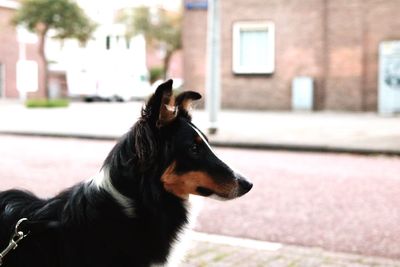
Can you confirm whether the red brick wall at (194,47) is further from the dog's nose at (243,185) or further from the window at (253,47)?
the dog's nose at (243,185)

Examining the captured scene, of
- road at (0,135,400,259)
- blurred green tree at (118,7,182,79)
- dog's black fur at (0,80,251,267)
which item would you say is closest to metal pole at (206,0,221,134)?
road at (0,135,400,259)

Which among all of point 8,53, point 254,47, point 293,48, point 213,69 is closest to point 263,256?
point 213,69

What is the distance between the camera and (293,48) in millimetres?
26625

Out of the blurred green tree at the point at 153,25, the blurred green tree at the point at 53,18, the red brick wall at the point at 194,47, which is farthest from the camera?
the blurred green tree at the point at 153,25

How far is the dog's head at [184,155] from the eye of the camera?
2.50 metres

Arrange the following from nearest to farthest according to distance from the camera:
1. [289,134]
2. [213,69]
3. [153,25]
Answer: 1. [213,69]
2. [289,134]
3. [153,25]

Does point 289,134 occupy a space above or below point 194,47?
below

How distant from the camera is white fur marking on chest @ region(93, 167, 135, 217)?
96.5 inches

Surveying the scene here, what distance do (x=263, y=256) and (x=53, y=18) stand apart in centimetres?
2945

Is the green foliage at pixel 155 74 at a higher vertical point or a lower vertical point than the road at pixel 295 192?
higher

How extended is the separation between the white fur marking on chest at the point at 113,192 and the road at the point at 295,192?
3.17m

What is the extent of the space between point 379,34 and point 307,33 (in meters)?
3.18

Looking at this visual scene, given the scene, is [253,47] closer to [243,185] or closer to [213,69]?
[213,69]

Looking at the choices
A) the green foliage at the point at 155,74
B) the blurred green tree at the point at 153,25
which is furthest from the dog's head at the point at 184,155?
the green foliage at the point at 155,74
